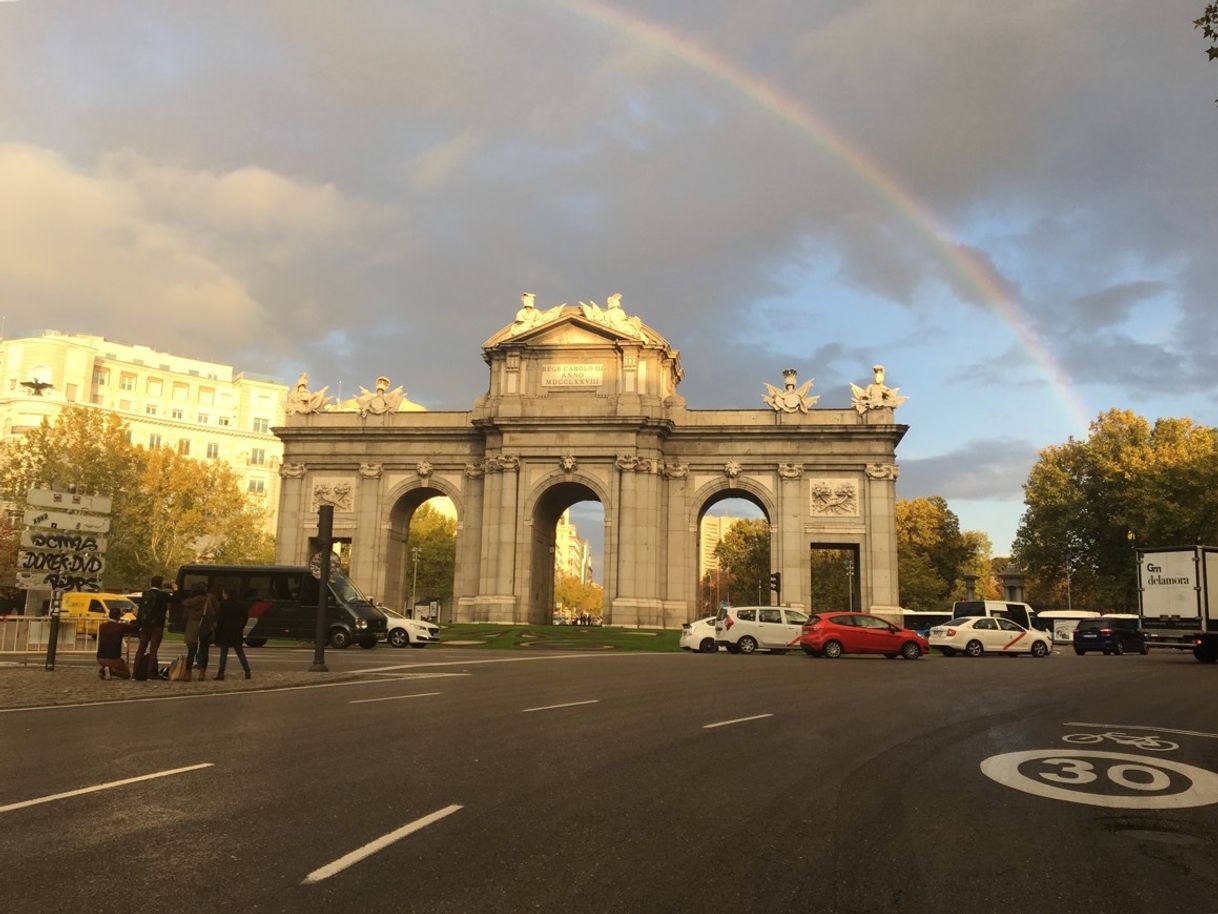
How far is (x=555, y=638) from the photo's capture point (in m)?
39.3

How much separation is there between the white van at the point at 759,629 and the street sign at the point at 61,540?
20.3 meters

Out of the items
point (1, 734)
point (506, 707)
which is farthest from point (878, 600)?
point (1, 734)

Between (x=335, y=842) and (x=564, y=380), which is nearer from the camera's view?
(x=335, y=842)

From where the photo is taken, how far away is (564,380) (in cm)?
5081

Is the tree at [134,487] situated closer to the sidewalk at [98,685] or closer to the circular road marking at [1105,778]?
the sidewalk at [98,685]

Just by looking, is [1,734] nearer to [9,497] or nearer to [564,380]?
[564,380]

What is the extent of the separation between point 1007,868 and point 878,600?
144 ft

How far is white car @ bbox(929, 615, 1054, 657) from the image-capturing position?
34.5 m

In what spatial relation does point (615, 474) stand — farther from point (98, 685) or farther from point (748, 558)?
point (748, 558)

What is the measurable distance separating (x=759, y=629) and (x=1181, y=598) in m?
13.4

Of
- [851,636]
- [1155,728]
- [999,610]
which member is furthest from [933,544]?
[1155,728]

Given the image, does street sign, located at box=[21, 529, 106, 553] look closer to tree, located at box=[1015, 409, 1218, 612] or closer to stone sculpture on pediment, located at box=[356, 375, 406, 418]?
stone sculpture on pediment, located at box=[356, 375, 406, 418]

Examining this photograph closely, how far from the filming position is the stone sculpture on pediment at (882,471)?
161 ft

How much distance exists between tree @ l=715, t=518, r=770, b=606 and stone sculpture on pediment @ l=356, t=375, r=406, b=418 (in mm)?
45319
